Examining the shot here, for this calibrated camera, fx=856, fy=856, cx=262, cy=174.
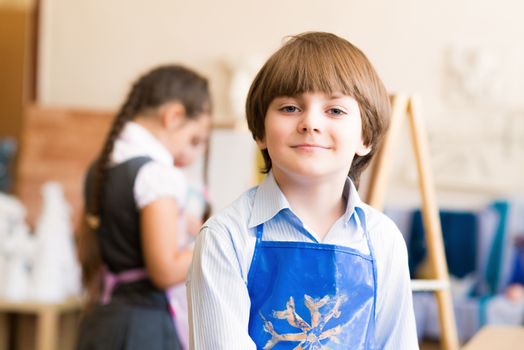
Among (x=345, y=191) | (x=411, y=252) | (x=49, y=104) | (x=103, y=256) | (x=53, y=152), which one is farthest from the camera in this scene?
(x=49, y=104)

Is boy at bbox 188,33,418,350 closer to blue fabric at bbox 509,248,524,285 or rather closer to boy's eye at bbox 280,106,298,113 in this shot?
boy's eye at bbox 280,106,298,113

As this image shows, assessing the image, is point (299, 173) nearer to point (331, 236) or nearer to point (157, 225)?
point (331, 236)

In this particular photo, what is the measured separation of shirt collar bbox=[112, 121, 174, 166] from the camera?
2.06 m

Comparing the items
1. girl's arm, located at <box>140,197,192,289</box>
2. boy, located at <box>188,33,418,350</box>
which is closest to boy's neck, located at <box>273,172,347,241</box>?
boy, located at <box>188,33,418,350</box>

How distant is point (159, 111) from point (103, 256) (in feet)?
1.25

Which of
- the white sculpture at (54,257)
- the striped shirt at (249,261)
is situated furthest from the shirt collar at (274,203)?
the white sculpture at (54,257)

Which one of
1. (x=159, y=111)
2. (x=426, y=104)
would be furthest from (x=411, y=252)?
(x=159, y=111)

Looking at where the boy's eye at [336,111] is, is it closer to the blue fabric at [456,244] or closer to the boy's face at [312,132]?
the boy's face at [312,132]

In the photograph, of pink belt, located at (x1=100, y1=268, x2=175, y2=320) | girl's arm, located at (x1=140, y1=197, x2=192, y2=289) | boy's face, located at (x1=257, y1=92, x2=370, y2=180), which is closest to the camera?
boy's face, located at (x1=257, y1=92, x2=370, y2=180)

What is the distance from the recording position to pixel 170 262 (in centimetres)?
196

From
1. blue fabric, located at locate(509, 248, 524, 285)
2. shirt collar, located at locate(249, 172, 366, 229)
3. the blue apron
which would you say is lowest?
blue fabric, located at locate(509, 248, 524, 285)

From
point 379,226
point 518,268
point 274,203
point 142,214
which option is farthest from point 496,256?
Result: point 274,203

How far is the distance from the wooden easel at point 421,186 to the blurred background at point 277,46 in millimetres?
928

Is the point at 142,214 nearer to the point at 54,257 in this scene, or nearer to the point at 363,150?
the point at 363,150
